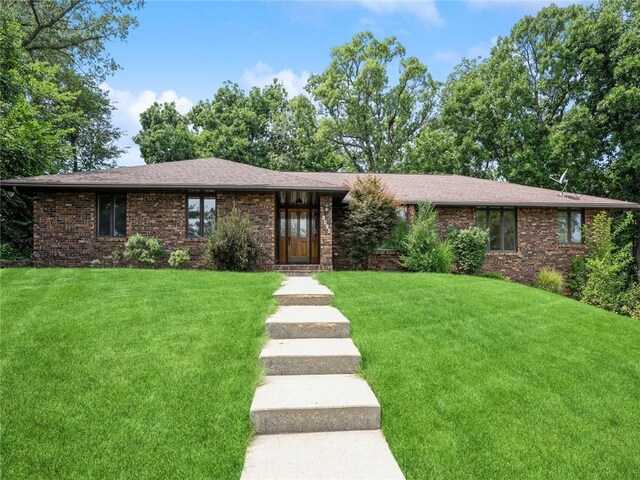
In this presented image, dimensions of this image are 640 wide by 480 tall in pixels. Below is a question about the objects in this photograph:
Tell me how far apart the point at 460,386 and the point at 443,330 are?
1.46m

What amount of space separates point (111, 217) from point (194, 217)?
8.30 ft

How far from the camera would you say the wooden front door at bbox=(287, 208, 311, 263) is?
46.0 ft

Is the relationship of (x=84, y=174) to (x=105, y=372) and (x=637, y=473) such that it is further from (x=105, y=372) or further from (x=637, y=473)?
(x=637, y=473)

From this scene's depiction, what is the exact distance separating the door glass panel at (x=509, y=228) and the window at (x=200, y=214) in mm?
10399

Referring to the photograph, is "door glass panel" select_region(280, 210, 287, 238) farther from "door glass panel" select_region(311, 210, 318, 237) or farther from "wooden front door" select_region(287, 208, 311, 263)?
"door glass panel" select_region(311, 210, 318, 237)

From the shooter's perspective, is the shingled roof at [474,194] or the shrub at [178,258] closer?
the shrub at [178,258]

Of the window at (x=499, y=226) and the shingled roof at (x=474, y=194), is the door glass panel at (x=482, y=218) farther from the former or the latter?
the shingled roof at (x=474, y=194)

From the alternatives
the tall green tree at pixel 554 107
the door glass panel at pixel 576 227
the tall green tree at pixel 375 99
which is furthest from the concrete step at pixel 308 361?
the tall green tree at pixel 375 99

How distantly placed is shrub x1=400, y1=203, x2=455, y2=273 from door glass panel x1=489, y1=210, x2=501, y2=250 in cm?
299

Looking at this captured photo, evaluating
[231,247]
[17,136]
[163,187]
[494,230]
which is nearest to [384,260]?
[494,230]

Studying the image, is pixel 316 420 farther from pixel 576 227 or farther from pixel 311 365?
pixel 576 227

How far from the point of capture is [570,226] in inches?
578

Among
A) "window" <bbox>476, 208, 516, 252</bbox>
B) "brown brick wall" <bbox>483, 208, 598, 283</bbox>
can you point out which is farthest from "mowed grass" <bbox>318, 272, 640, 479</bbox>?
"window" <bbox>476, 208, 516, 252</bbox>

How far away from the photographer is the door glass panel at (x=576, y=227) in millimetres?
14703
